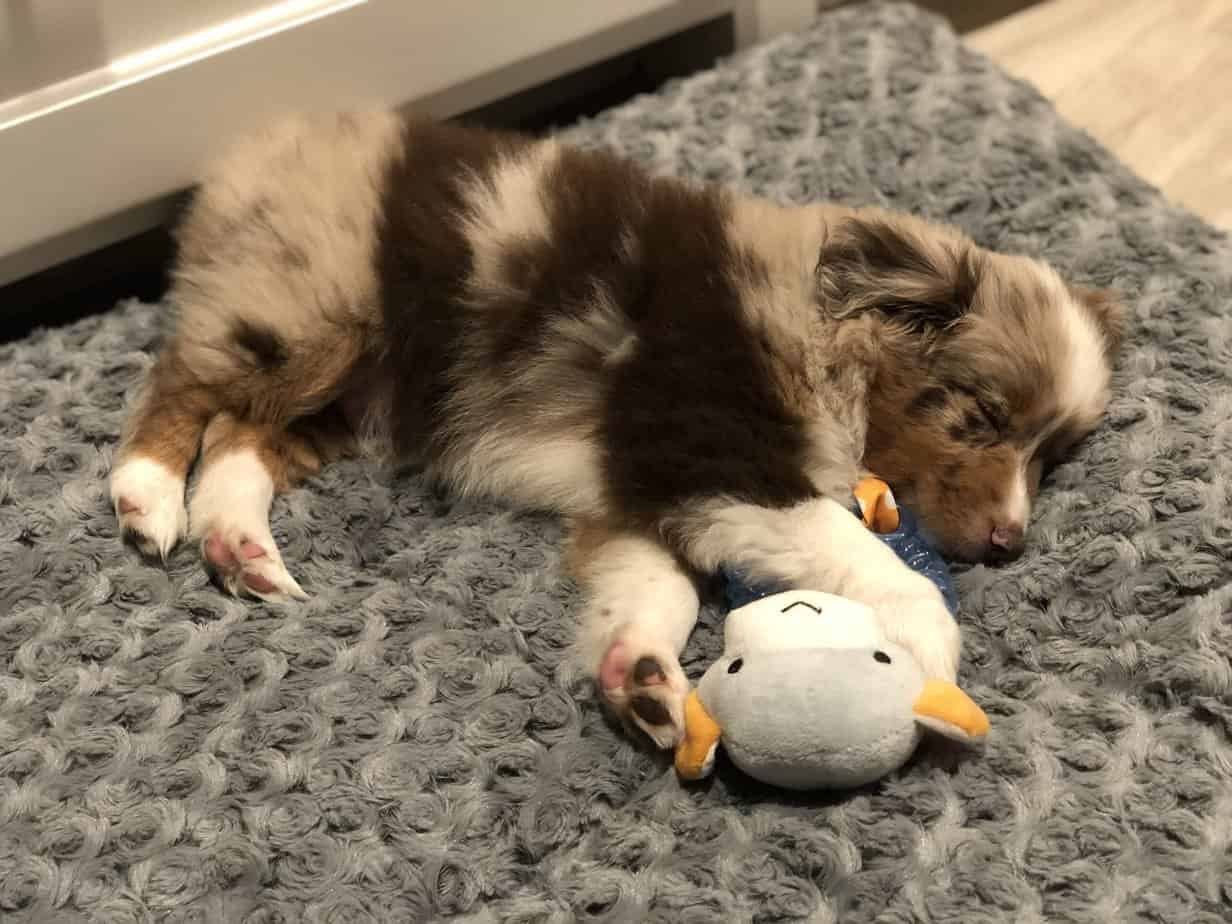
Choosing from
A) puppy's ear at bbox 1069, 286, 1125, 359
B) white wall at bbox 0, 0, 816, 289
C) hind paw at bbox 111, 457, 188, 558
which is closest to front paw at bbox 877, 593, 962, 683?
puppy's ear at bbox 1069, 286, 1125, 359

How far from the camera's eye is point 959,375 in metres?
2.35

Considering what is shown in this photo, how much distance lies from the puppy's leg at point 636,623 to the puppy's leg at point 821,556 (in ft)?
0.30

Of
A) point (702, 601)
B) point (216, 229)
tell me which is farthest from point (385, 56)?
point (702, 601)

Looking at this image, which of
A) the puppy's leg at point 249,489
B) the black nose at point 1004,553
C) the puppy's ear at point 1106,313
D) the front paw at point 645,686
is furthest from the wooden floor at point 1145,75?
the puppy's leg at point 249,489

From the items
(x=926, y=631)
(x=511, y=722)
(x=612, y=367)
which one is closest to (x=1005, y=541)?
(x=926, y=631)

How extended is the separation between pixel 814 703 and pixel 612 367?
0.88m

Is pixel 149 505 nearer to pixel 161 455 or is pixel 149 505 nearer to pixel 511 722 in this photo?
pixel 161 455

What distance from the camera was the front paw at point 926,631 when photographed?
1995 millimetres

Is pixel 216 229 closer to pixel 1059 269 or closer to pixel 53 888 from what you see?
pixel 53 888

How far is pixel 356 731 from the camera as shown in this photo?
2084 mm

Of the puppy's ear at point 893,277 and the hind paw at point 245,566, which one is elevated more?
the puppy's ear at point 893,277

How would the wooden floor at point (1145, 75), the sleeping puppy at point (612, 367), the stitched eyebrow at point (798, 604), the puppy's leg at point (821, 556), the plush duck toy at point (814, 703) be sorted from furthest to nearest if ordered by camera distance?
the wooden floor at point (1145, 75), the sleeping puppy at point (612, 367), the puppy's leg at point (821, 556), the stitched eyebrow at point (798, 604), the plush duck toy at point (814, 703)

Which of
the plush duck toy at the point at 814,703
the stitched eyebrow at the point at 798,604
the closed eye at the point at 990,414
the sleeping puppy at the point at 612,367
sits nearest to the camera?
the plush duck toy at the point at 814,703

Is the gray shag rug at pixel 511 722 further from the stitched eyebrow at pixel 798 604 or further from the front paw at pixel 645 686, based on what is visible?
the stitched eyebrow at pixel 798 604
